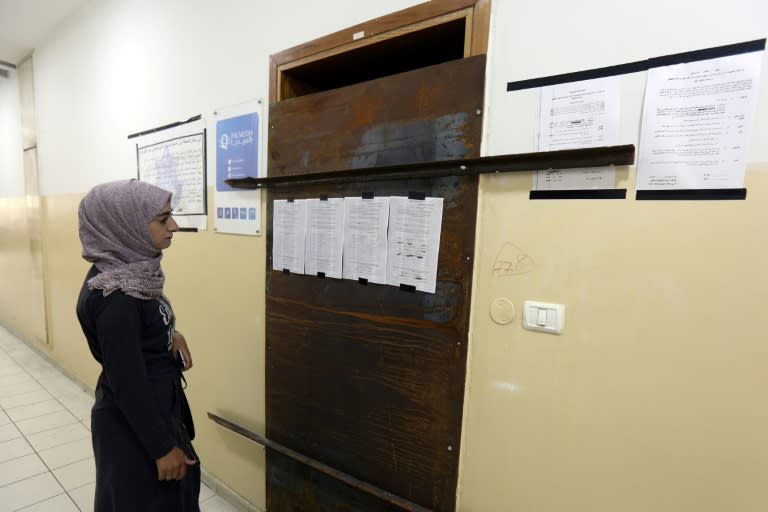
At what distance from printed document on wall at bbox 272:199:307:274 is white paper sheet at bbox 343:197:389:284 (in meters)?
0.25

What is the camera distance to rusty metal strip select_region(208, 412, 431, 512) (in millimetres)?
1235

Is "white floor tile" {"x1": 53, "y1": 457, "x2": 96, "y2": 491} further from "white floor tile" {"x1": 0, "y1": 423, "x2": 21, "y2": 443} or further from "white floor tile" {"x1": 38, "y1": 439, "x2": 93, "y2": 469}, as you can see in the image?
"white floor tile" {"x1": 0, "y1": 423, "x2": 21, "y2": 443}

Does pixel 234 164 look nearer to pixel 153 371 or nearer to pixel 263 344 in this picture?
pixel 263 344

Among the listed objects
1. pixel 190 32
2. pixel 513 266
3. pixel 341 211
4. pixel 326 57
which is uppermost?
pixel 190 32

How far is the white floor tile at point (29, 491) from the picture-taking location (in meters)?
1.95

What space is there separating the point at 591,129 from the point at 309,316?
4.03 feet

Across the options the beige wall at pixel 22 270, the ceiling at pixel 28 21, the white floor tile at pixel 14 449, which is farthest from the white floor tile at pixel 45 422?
the ceiling at pixel 28 21

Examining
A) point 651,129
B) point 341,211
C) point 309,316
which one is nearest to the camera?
point 651,129

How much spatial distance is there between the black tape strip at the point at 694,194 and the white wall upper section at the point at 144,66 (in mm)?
Result: 995

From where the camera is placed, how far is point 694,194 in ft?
2.70

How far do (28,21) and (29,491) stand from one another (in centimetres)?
372

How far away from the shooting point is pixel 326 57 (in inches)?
55.4

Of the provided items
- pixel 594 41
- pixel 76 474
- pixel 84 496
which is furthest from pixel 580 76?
pixel 76 474

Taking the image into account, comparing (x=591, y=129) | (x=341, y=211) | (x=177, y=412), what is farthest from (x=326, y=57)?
(x=177, y=412)
